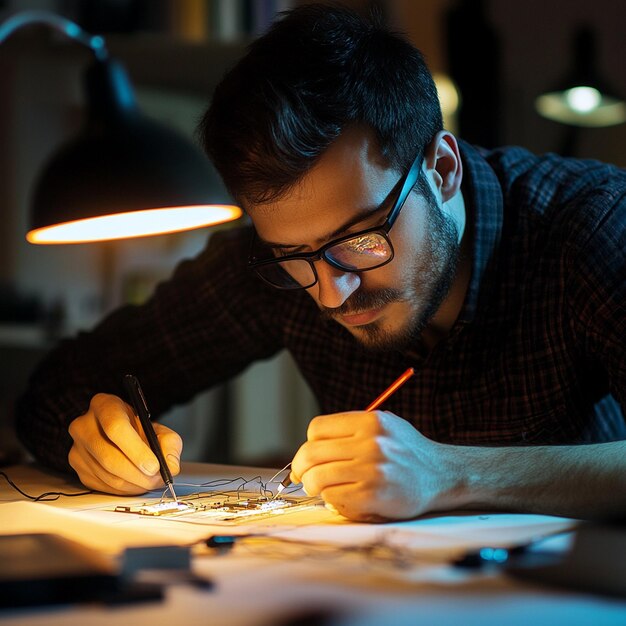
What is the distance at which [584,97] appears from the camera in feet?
10.0

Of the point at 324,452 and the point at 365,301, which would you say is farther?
the point at 365,301

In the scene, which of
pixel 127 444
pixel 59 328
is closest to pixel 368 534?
pixel 127 444

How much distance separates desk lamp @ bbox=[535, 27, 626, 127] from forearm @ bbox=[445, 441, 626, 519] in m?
2.12

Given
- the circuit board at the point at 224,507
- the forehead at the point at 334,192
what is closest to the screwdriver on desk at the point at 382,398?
the circuit board at the point at 224,507

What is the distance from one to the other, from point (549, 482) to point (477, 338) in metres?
0.45

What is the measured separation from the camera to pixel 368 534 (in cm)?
102

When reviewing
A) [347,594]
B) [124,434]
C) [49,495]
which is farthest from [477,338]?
[347,594]

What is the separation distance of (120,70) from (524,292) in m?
0.96

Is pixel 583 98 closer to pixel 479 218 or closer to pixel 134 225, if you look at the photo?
pixel 479 218

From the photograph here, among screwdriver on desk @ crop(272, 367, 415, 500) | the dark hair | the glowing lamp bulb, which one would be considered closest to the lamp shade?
the dark hair

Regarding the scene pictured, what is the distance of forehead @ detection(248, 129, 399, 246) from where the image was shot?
1340 mm

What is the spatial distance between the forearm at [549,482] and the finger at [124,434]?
467 mm

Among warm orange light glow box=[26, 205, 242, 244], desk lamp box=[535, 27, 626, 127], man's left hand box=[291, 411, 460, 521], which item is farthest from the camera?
desk lamp box=[535, 27, 626, 127]

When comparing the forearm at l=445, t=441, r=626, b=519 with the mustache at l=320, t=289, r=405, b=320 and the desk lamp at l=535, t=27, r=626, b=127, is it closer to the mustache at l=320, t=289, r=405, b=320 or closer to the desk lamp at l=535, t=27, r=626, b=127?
the mustache at l=320, t=289, r=405, b=320
